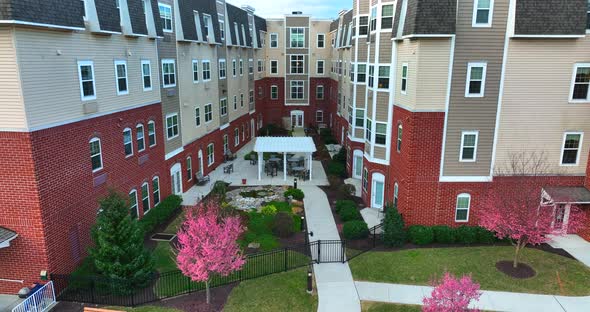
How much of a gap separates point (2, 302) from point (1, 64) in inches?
326

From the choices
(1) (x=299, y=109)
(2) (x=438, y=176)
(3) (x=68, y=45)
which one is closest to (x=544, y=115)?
(2) (x=438, y=176)

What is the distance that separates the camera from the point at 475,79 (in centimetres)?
1794

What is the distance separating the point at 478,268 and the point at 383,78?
1139 cm

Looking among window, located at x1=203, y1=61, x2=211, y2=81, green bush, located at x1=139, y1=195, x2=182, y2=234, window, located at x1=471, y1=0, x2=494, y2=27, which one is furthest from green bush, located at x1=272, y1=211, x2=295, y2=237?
window, located at x1=203, y1=61, x2=211, y2=81

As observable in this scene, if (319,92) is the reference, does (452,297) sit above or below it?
below

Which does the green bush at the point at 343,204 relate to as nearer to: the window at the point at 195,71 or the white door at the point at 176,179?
the white door at the point at 176,179

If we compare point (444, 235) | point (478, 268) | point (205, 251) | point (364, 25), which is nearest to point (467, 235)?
point (444, 235)

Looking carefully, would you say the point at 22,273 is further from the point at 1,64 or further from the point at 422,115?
the point at 422,115

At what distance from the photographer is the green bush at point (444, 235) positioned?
18.7 m

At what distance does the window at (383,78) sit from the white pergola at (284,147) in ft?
25.8

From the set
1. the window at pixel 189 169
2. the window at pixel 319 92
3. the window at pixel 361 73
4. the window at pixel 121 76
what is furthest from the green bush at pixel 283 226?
the window at pixel 319 92

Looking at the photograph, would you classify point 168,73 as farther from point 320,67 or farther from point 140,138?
point 320,67

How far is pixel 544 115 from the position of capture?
723 inches

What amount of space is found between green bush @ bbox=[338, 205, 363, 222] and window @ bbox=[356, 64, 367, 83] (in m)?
9.45
